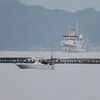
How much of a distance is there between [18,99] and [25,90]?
4.16 metres

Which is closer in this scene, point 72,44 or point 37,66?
point 37,66

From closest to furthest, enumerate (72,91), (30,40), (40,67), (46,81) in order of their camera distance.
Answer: (72,91) → (46,81) → (40,67) → (30,40)

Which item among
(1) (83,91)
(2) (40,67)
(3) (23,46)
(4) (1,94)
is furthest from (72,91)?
(3) (23,46)

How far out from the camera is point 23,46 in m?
184

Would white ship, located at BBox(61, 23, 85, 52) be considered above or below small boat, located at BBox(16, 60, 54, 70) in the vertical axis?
above

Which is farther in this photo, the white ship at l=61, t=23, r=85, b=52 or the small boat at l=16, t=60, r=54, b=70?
the white ship at l=61, t=23, r=85, b=52

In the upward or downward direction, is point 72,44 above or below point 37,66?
above

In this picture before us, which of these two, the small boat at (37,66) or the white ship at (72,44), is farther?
the white ship at (72,44)

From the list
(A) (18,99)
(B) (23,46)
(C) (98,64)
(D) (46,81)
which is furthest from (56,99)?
(B) (23,46)

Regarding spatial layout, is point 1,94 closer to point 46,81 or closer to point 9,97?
point 9,97

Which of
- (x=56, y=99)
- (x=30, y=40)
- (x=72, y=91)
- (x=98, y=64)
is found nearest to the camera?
(x=56, y=99)

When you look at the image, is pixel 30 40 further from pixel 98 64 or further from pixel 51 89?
pixel 51 89

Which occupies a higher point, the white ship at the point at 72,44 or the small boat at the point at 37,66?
the white ship at the point at 72,44

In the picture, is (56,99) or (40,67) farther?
(40,67)
